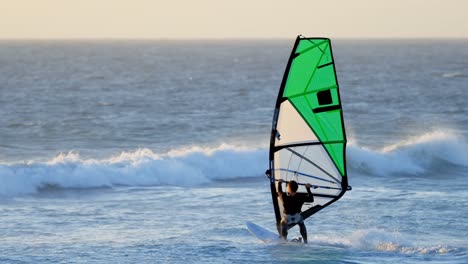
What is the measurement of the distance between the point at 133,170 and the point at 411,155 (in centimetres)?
699

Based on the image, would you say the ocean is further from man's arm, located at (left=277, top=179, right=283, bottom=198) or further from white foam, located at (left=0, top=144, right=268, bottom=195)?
man's arm, located at (left=277, top=179, right=283, bottom=198)

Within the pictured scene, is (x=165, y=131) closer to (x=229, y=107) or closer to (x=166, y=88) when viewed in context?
(x=229, y=107)

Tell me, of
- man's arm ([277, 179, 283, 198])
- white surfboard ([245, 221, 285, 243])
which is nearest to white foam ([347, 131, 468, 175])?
white surfboard ([245, 221, 285, 243])

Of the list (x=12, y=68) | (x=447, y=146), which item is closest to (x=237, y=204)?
(x=447, y=146)

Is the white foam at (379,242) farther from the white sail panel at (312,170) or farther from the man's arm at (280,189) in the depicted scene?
the man's arm at (280,189)

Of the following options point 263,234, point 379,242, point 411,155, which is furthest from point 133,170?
point 379,242

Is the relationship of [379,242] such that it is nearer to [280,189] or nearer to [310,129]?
[280,189]

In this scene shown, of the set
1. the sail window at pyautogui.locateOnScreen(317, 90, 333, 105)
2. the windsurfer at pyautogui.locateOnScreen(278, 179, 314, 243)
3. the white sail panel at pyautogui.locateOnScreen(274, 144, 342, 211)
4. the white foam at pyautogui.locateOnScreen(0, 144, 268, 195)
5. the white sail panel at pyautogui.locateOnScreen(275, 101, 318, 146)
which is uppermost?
the sail window at pyautogui.locateOnScreen(317, 90, 333, 105)

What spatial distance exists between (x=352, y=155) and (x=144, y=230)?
10131 mm

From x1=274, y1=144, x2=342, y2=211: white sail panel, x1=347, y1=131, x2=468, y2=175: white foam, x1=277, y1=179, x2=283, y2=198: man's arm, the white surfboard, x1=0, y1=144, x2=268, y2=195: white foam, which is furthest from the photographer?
x1=347, y1=131, x2=468, y2=175: white foam

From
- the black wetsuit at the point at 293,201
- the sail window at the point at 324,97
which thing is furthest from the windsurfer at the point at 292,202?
the sail window at the point at 324,97

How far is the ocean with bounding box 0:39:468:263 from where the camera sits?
12.6m

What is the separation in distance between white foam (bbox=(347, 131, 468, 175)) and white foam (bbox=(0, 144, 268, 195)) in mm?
2278

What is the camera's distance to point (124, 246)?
1277 centimetres
